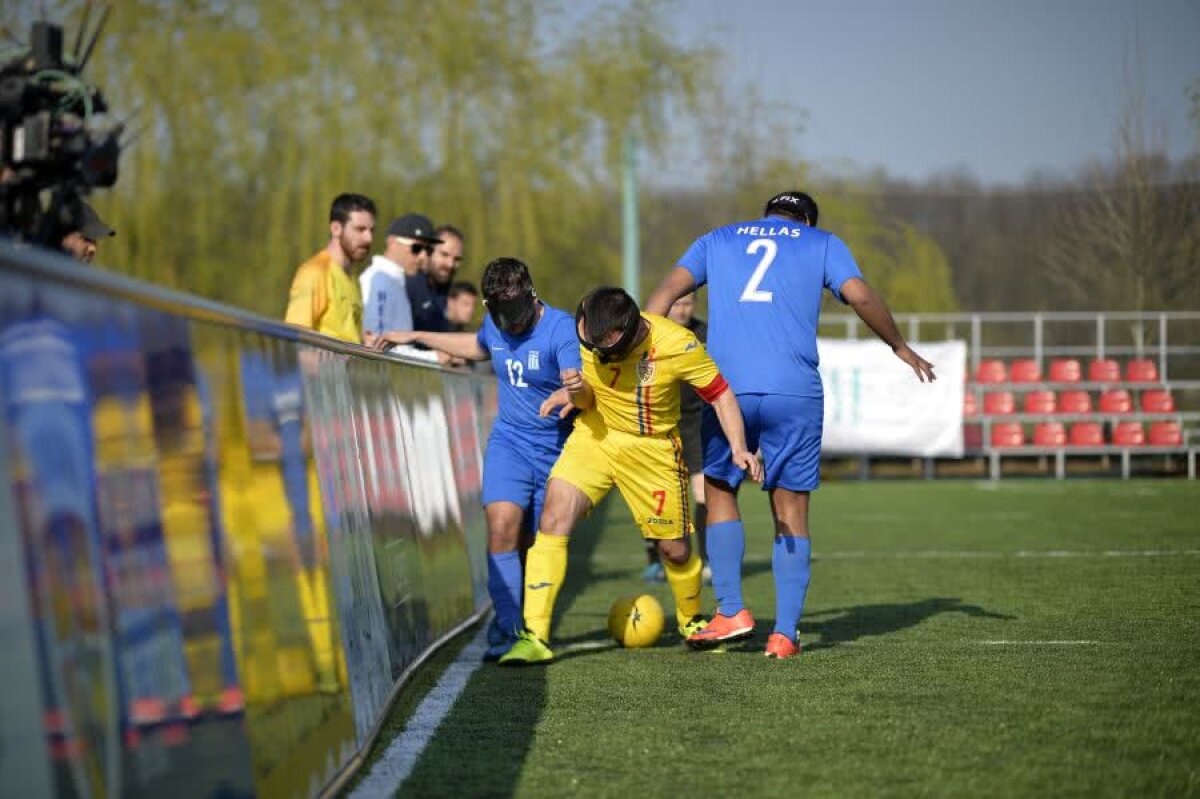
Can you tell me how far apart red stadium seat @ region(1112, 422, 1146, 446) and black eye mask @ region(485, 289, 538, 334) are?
23.9m

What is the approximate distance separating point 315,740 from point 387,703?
5.39 ft

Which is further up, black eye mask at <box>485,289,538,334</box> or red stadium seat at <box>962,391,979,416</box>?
black eye mask at <box>485,289,538,334</box>

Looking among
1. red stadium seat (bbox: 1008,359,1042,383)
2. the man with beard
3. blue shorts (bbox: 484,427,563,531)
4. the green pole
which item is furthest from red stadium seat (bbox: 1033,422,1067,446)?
blue shorts (bbox: 484,427,563,531)

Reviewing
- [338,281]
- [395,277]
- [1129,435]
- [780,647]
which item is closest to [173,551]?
[780,647]

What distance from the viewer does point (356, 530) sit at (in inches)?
263

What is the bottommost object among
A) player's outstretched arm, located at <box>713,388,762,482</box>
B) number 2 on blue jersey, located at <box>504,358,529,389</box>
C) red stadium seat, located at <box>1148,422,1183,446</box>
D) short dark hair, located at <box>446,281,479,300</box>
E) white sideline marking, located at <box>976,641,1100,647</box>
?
red stadium seat, located at <box>1148,422,1183,446</box>

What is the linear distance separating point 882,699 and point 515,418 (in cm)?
273

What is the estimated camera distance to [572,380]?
8117mm

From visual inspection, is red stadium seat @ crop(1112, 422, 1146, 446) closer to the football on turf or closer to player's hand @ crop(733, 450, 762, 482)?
the football on turf

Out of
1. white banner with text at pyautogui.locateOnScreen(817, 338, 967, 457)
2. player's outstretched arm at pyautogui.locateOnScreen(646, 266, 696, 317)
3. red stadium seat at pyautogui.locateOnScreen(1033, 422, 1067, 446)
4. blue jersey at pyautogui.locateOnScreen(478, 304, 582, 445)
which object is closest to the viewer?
player's outstretched arm at pyautogui.locateOnScreen(646, 266, 696, 317)

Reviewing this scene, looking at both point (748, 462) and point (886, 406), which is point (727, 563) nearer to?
point (748, 462)

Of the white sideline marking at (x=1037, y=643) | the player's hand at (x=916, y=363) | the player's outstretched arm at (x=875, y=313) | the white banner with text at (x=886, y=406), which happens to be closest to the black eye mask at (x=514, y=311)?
the player's outstretched arm at (x=875, y=313)

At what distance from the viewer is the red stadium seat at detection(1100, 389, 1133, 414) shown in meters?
31.2

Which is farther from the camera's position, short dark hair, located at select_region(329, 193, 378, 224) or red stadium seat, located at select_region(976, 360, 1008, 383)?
red stadium seat, located at select_region(976, 360, 1008, 383)
